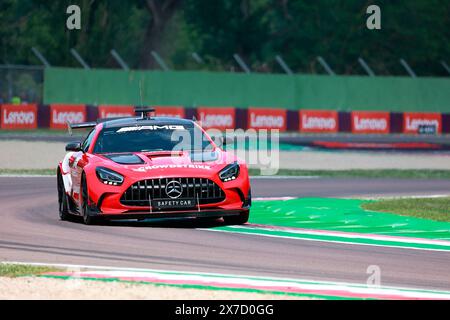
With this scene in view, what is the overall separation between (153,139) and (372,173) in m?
12.0

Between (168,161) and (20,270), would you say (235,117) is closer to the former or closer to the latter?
(168,161)

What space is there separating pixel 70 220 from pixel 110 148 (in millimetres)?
1114

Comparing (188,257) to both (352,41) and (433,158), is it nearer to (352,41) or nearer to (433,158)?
(433,158)

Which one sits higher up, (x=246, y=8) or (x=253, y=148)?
(x=246, y=8)

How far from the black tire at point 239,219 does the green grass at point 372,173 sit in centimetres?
1062

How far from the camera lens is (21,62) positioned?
189ft

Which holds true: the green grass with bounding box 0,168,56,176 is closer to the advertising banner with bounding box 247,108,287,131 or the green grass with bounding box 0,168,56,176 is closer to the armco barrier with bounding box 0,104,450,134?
the armco barrier with bounding box 0,104,450,134

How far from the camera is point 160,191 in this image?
14.8 metres

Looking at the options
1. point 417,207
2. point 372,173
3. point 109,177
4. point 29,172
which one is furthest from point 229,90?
point 109,177

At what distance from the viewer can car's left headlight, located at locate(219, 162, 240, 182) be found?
14969 mm

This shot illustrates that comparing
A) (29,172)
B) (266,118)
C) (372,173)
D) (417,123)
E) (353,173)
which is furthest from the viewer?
(417,123)

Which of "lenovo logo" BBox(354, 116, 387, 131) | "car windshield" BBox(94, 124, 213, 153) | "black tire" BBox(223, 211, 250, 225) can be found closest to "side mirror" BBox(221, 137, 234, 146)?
"car windshield" BBox(94, 124, 213, 153)

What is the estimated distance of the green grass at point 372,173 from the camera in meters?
26.7
